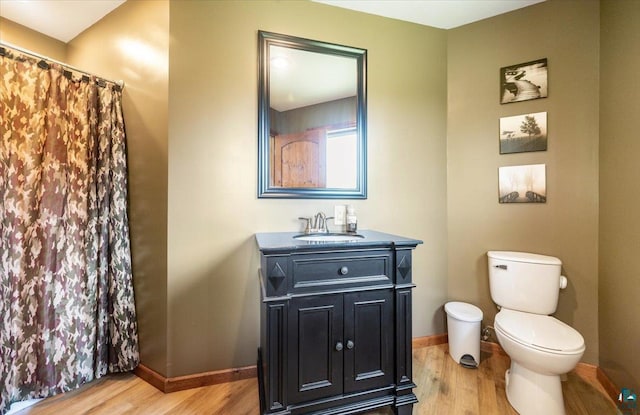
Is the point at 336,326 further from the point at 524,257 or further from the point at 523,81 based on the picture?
the point at 523,81

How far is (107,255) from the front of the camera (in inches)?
67.1

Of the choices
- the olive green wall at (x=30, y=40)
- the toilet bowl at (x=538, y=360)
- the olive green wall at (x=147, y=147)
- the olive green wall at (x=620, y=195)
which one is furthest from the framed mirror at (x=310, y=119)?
the olive green wall at (x=30, y=40)

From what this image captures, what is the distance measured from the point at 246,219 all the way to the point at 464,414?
1654 mm

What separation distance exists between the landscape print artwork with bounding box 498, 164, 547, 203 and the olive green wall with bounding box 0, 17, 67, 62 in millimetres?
3608

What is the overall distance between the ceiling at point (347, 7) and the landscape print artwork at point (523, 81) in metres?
0.42

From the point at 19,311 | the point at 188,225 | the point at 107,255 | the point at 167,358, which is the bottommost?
the point at 167,358

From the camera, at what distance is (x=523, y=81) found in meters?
1.94

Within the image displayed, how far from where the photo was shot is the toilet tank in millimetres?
1720

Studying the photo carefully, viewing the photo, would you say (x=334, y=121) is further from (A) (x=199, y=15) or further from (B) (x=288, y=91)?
(A) (x=199, y=15)

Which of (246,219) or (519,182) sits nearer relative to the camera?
(246,219)

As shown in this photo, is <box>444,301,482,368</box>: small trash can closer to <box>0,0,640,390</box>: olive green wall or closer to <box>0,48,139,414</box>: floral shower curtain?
<box>0,0,640,390</box>: olive green wall

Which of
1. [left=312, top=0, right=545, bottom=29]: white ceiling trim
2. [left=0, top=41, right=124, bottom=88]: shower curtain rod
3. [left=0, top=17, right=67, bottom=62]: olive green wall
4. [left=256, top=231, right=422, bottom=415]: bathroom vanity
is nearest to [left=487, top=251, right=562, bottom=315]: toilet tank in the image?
[left=256, top=231, right=422, bottom=415]: bathroom vanity

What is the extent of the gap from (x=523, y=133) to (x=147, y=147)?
2576mm

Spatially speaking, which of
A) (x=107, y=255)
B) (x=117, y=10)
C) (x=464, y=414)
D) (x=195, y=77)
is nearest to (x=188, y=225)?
(x=107, y=255)
